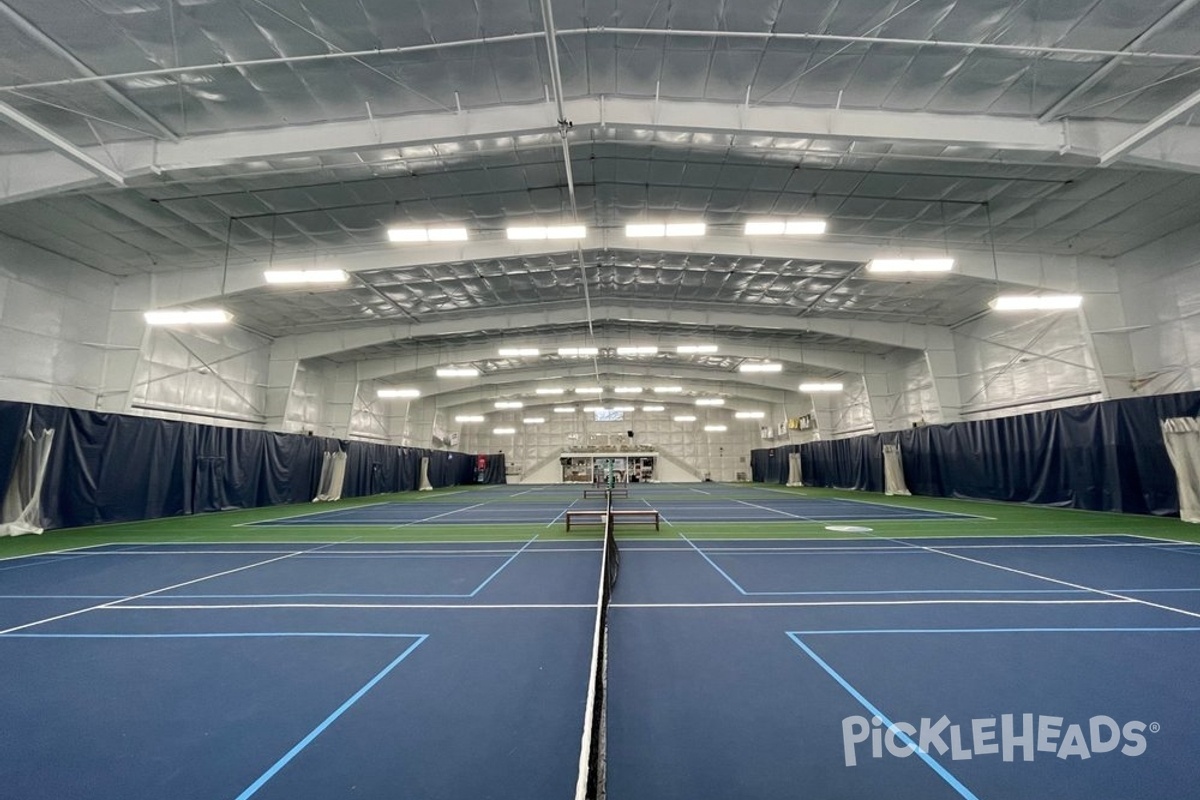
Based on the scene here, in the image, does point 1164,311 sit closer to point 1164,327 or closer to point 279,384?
point 1164,327

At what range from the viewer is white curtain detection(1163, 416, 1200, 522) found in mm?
11680

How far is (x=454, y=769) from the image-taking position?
245 cm

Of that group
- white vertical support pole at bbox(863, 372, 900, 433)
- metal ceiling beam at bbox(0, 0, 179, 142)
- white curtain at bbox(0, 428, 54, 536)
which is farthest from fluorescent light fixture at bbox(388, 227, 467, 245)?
white vertical support pole at bbox(863, 372, 900, 433)

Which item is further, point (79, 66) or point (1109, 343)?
point (1109, 343)

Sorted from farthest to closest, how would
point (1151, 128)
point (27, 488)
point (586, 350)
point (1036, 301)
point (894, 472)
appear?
point (894, 472), point (586, 350), point (1036, 301), point (27, 488), point (1151, 128)

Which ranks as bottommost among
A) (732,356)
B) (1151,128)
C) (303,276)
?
(303,276)

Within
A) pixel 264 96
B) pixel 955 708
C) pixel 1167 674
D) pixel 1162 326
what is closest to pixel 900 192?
pixel 1162 326

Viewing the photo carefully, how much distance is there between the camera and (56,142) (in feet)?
25.5

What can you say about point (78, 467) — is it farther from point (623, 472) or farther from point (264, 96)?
point (623, 472)

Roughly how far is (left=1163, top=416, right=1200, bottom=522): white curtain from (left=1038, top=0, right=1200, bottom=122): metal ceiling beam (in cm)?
823

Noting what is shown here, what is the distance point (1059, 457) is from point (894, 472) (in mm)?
7678

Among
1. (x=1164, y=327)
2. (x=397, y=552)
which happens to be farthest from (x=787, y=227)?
(x=1164, y=327)

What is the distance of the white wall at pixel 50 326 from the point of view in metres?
12.7

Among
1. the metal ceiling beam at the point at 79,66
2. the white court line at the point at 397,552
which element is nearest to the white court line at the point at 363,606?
the white court line at the point at 397,552
